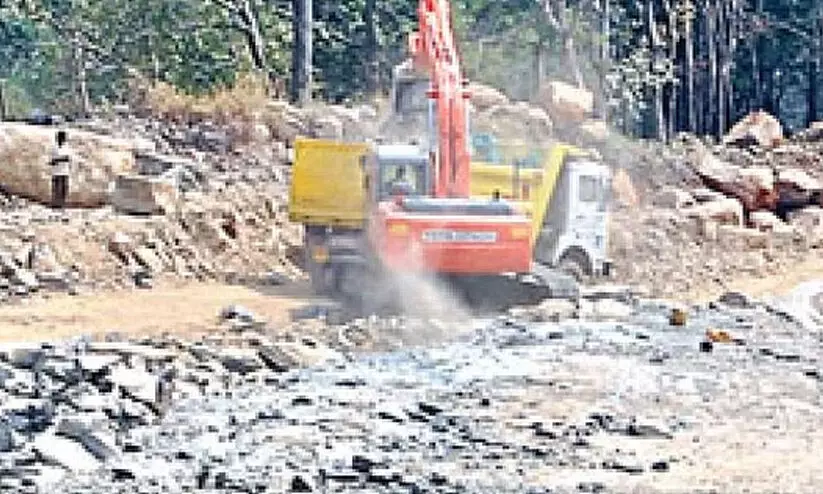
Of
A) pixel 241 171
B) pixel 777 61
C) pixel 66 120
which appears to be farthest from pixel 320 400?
pixel 777 61

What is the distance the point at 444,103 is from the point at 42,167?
654cm

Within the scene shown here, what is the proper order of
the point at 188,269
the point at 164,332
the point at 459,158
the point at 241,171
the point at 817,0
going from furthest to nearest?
the point at 817,0
the point at 241,171
the point at 188,269
the point at 459,158
the point at 164,332

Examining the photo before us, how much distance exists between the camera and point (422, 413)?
12188 millimetres

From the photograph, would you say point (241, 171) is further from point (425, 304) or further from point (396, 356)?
point (396, 356)

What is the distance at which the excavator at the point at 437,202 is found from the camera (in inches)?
715

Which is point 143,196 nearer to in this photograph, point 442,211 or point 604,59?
point 442,211

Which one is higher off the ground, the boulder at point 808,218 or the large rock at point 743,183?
the large rock at point 743,183

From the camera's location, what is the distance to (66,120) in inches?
1102

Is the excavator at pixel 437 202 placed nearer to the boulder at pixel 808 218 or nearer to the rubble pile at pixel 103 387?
the rubble pile at pixel 103 387

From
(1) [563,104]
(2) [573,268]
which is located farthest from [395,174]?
(1) [563,104]

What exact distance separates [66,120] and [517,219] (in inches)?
469

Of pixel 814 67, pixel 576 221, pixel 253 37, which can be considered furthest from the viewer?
pixel 814 67

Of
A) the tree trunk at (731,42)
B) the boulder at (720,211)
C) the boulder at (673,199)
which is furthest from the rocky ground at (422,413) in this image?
the tree trunk at (731,42)

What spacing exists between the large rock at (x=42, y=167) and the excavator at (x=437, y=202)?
163 inches
